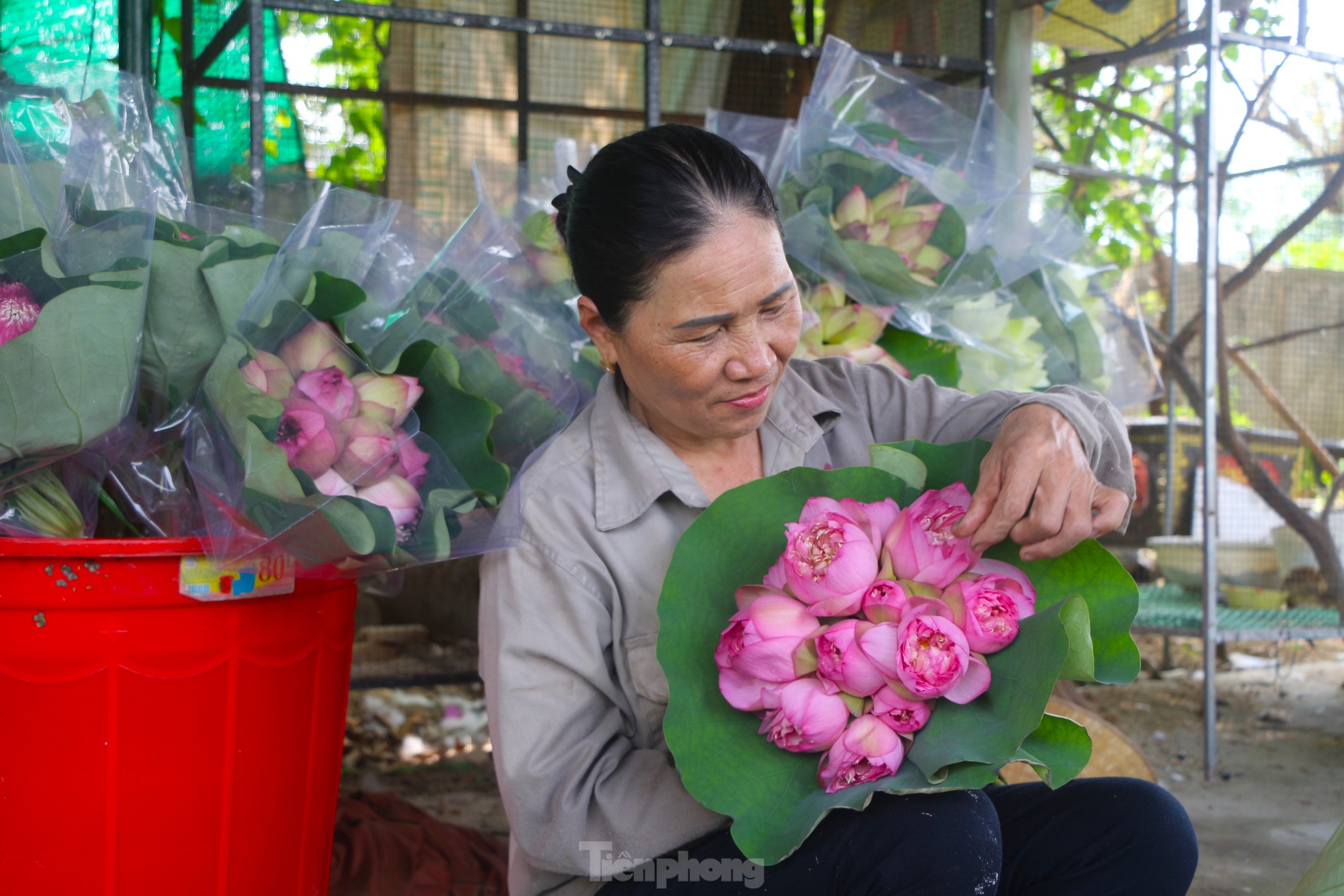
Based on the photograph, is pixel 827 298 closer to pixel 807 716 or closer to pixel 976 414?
pixel 976 414

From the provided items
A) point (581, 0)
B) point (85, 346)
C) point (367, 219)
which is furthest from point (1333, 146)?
point (85, 346)

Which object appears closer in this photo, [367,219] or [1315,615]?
[367,219]

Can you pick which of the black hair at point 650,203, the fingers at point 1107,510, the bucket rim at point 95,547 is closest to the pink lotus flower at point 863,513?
the fingers at point 1107,510

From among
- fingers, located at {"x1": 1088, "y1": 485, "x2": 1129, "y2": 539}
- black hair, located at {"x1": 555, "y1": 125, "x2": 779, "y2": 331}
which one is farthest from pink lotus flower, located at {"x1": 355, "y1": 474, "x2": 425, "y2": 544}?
fingers, located at {"x1": 1088, "y1": 485, "x2": 1129, "y2": 539}

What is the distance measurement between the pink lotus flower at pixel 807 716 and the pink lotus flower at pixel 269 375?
655 millimetres

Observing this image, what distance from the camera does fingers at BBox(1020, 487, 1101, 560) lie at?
113cm

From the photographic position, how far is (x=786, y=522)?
121cm

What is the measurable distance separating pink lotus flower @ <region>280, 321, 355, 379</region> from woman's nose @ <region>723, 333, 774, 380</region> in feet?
1.53

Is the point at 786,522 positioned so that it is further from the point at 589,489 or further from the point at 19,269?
the point at 19,269

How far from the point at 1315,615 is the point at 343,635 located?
9.34ft

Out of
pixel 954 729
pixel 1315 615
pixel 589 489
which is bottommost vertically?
pixel 1315 615

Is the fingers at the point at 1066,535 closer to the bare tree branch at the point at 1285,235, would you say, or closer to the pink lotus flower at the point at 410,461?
the pink lotus flower at the point at 410,461

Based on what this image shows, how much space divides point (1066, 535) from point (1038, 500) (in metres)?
0.05

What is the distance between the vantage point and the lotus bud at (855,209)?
1993 millimetres
